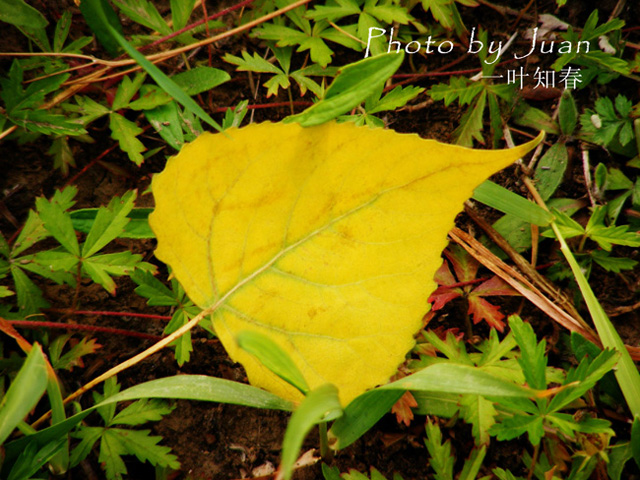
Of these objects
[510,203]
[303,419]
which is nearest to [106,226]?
[303,419]

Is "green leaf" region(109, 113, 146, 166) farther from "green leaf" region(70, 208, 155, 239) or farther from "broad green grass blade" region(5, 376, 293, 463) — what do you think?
"broad green grass blade" region(5, 376, 293, 463)

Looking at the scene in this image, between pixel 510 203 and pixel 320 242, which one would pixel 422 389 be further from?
pixel 510 203

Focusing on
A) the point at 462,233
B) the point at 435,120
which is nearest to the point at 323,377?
the point at 462,233

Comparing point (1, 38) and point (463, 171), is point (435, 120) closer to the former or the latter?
point (463, 171)

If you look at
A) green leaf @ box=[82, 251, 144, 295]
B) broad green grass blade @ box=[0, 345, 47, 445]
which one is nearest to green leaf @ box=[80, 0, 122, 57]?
green leaf @ box=[82, 251, 144, 295]

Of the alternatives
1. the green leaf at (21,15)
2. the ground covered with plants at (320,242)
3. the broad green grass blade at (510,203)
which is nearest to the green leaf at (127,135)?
the ground covered with plants at (320,242)
